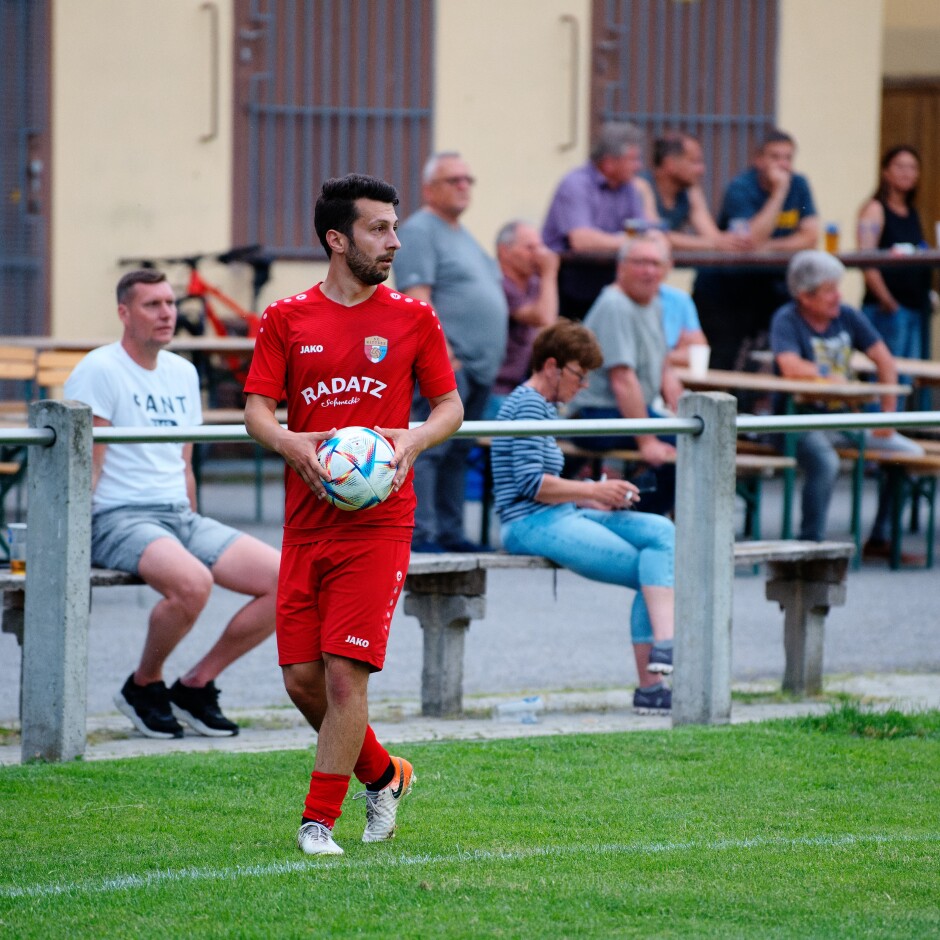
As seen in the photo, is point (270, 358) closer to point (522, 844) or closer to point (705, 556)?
point (522, 844)

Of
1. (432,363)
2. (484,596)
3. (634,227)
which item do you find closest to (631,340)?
(634,227)

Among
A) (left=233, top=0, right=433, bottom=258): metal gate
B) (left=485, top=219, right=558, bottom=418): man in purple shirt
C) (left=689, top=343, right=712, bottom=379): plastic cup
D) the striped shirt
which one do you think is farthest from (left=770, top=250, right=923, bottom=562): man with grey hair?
(left=233, top=0, right=433, bottom=258): metal gate

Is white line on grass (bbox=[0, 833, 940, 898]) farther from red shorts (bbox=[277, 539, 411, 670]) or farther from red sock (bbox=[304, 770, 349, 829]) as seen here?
red shorts (bbox=[277, 539, 411, 670])

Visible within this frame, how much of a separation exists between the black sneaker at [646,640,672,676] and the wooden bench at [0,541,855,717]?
1.41ft

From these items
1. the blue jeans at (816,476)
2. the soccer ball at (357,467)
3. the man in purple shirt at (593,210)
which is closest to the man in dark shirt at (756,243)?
the man in purple shirt at (593,210)

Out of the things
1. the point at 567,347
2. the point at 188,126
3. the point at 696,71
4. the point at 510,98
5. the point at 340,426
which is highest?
the point at 696,71

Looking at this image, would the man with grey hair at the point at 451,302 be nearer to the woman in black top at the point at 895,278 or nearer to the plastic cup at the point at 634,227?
the plastic cup at the point at 634,227

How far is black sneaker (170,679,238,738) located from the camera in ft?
23.9

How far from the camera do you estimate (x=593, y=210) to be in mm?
12883

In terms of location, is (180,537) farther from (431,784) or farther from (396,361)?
(396,361)

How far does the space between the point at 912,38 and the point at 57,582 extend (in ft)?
48.9

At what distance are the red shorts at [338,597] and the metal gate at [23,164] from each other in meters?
10.1

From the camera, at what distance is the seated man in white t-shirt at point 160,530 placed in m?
7.19

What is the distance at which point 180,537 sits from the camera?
24.7 ft
